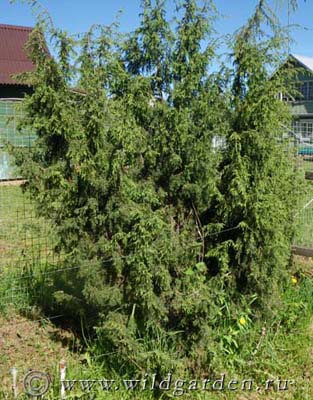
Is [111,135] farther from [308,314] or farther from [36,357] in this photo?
[308,314]

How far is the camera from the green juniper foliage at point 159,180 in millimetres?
2617

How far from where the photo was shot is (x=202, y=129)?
9.34 ft

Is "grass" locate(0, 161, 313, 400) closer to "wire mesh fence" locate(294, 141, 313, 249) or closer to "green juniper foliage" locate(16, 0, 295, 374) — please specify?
"green juniper foliage" locate(16, 0, 295, 374)

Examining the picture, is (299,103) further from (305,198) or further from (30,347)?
(30,347)

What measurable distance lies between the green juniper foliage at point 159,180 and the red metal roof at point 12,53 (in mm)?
10422

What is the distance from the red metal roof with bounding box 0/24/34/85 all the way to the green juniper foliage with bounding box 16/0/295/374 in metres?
10.4

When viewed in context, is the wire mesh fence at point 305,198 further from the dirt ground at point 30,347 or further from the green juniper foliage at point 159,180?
the dirt ground at point 30,347

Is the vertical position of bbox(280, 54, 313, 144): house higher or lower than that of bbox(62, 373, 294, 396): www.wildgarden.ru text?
higher

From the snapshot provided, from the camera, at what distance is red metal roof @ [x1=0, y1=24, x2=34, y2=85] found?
42.1 ft

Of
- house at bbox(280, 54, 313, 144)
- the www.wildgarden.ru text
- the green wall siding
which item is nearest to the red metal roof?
house at bbox(280, 54, 313, 144)

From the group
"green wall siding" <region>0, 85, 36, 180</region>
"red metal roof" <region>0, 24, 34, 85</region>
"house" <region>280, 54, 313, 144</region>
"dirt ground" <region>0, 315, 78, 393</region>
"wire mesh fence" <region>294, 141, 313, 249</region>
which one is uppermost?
"red metal roof" <region>0, 24, 34, 85</region>

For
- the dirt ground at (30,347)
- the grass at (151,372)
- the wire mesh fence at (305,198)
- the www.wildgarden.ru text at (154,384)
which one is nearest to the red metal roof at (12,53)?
the wire mesh fence at (305,198)

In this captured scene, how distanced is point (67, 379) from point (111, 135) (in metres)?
1.50

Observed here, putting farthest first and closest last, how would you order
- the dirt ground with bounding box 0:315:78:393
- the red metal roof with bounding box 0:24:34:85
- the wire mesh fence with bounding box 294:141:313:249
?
the red metal roof with bounding box 0:24:34:85
the wire mesh fence with bounding box 294:141:313:249
the dirt ground with bounding box 0:315:78:393
